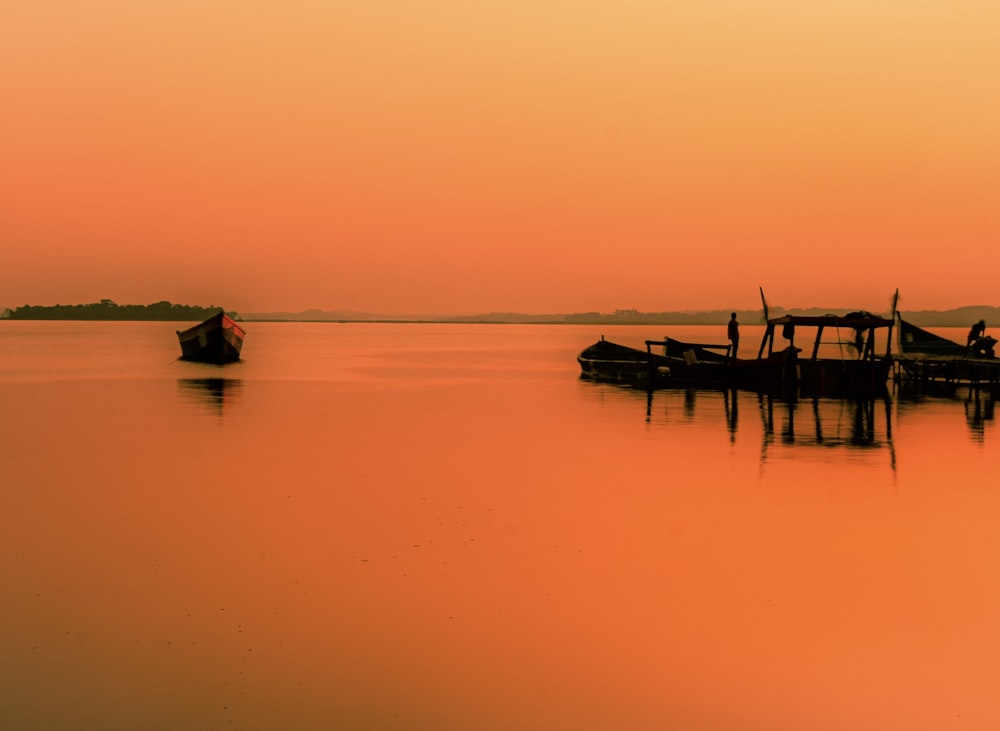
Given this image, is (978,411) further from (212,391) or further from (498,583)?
(212,391)

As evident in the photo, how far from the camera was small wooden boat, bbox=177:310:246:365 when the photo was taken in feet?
223

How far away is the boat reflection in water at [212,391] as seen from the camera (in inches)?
1485

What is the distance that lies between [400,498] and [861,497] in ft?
26.4

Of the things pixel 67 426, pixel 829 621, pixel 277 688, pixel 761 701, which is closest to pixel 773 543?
pixel 829 621

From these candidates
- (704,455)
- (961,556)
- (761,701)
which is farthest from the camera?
→ (704,455)

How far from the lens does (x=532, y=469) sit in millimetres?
Answer: 21469

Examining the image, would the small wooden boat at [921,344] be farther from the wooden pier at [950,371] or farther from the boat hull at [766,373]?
the boat hull at [766,373]

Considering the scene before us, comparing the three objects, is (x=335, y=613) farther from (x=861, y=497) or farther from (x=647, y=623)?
(x=861, y=497)

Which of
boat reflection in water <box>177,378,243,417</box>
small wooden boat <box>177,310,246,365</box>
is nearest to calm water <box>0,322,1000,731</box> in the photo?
boat reflection in water <box>177,378,243,417</box>

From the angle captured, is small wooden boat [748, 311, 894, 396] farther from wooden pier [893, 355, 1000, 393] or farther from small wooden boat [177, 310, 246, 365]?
small wooden boat [177, 310, 246, 365]

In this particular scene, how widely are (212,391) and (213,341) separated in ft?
82.0

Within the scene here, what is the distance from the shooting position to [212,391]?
44.1 meters

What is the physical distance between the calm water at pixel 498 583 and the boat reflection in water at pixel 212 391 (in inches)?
437

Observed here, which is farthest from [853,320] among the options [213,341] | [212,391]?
[213,341]
